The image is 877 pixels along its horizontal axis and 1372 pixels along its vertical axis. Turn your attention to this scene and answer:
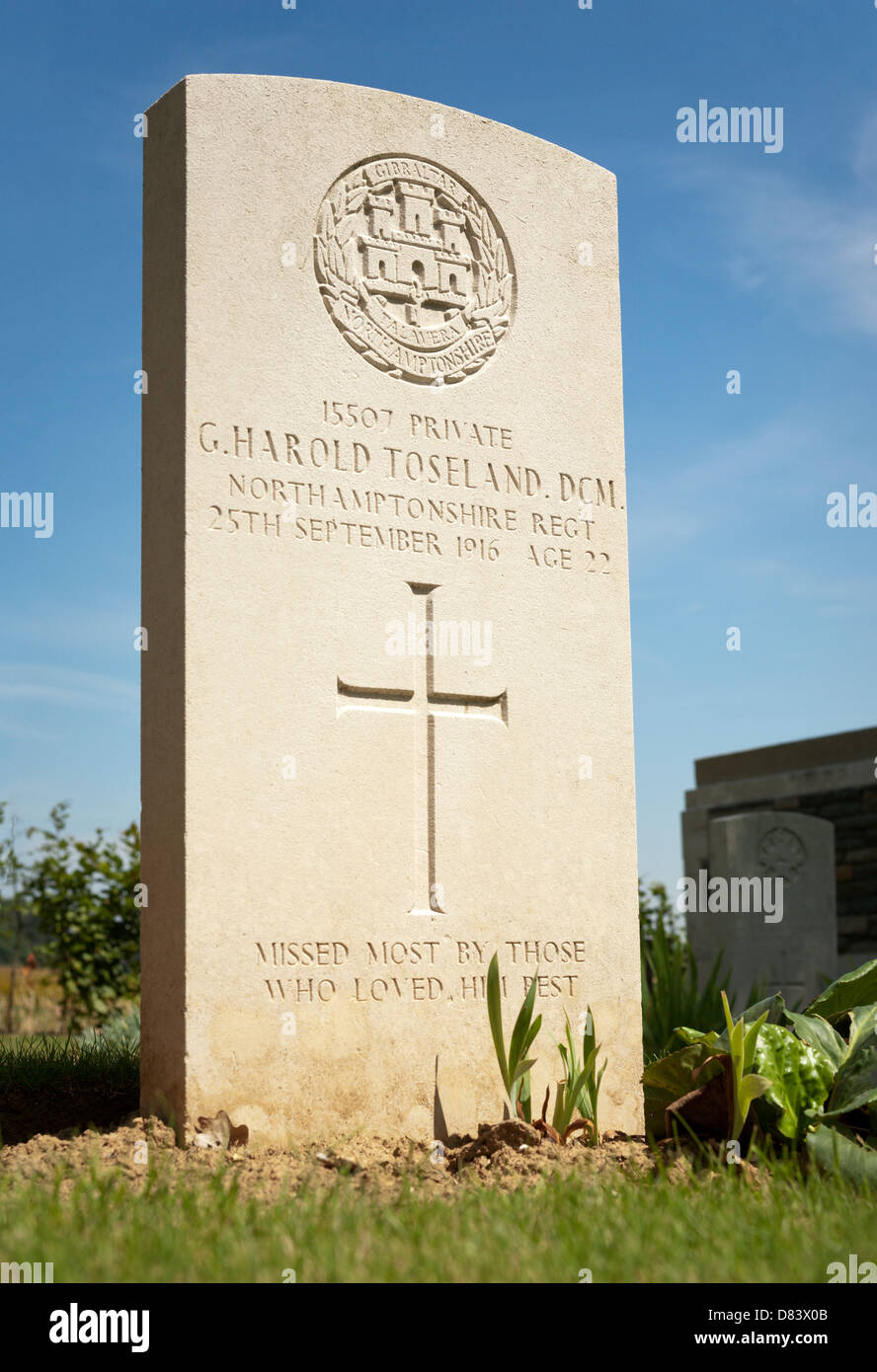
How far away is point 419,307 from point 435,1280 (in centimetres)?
312

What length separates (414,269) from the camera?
171 inches

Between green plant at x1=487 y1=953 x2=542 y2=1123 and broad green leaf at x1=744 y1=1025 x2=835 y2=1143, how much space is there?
0.71 m

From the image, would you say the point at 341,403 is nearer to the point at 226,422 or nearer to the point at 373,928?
the point at 226,422

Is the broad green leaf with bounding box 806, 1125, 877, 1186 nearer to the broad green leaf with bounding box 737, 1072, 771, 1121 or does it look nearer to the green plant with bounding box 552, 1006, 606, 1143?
the broad green leaf with bounding box 737, 1072, 771, 1121

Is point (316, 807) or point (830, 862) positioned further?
point (830, 862)

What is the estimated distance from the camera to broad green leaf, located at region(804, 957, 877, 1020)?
150 inches

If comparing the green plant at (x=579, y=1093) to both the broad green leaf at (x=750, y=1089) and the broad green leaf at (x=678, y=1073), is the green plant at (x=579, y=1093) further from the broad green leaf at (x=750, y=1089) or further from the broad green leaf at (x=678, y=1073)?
the broad green leaf at (x=750, y=1089)

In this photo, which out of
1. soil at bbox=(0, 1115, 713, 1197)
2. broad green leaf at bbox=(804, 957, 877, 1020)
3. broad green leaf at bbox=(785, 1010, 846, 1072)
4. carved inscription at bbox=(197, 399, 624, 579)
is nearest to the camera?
soil at bbox=(0, 1115, 713, 1197)

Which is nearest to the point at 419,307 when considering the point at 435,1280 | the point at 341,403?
the point at 341,403

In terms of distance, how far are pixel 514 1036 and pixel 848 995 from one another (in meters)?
1.00

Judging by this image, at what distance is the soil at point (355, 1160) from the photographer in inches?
127

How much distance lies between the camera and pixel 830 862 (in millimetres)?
10234

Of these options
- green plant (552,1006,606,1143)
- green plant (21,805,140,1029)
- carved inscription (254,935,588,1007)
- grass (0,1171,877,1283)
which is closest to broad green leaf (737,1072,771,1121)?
grass (0,1171,877,1283)

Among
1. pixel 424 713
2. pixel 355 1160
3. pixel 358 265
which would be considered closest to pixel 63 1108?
pixel 355 1160
